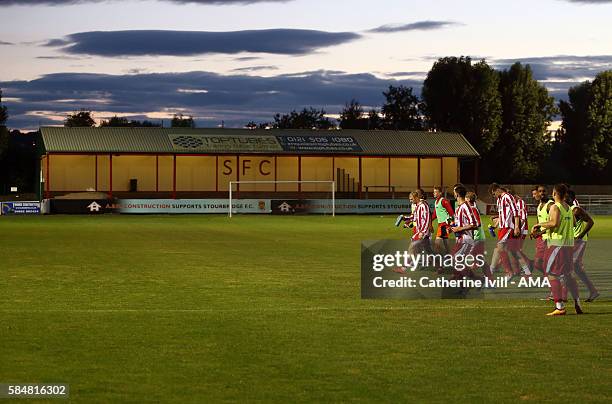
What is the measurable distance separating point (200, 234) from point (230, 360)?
2921 cm

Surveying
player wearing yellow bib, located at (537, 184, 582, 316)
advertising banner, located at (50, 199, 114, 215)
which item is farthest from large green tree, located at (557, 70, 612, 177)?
player wearing yellow bib, located at (537, 184, 582, 316)

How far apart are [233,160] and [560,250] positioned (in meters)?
65.0

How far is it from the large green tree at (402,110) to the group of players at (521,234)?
8665cm

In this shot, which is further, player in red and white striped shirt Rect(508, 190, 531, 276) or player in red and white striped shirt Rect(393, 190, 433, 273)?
player in red and white striped shirt Rect(393, 190, 433, 273)

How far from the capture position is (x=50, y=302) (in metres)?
16.7

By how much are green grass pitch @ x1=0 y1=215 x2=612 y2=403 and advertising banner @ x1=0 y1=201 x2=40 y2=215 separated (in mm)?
41508

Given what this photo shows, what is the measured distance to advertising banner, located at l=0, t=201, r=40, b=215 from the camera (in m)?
63.8

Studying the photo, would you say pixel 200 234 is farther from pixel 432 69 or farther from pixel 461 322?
pixel 432 69

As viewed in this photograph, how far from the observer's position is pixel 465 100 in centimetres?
9538

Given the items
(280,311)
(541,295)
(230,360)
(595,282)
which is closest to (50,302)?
(280,311)

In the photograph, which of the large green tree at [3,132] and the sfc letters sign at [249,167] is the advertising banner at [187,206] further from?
the large green tree at [3,132]

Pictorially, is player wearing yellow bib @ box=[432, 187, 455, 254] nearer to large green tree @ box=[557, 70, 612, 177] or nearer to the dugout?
the dugout

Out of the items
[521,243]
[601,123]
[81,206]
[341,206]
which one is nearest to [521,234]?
[521,243]

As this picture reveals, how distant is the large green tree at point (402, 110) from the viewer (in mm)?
108688
